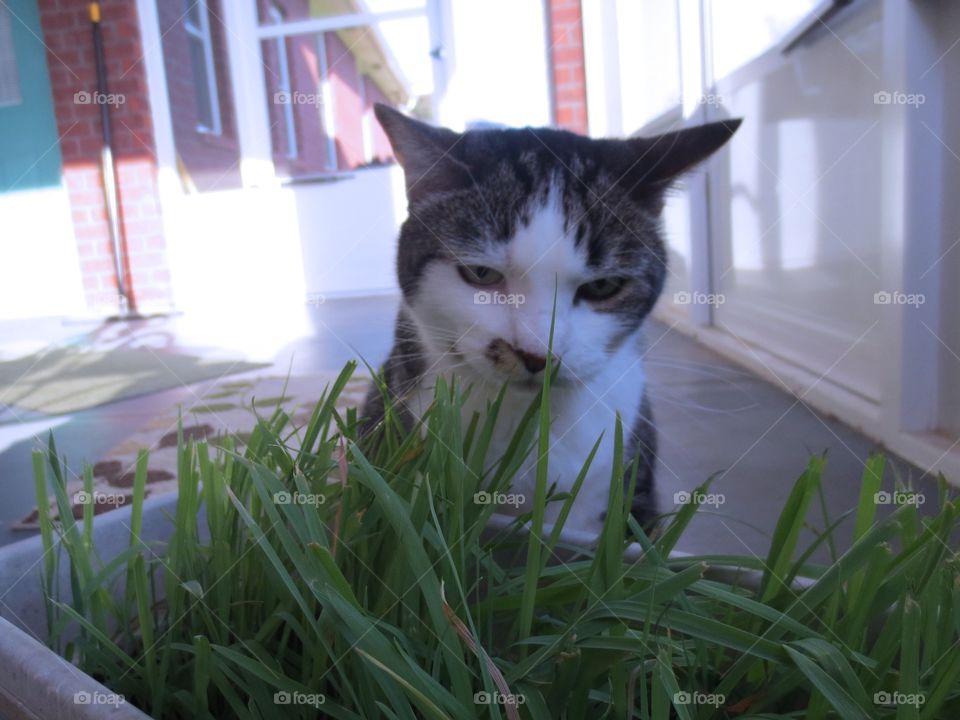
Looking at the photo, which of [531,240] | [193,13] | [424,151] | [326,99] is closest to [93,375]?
[326,99]

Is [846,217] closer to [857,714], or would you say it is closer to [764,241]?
[764,241]

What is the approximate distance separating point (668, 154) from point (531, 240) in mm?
212

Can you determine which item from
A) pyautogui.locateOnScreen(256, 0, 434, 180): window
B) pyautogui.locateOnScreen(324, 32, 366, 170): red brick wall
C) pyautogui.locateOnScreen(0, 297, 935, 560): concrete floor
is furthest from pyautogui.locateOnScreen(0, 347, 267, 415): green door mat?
pyautogui.locateOnScreen(324, 32, 366, 170): red brick wall

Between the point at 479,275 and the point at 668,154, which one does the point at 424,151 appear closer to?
the point at 479,275

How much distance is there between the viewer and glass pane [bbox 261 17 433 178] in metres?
2.71

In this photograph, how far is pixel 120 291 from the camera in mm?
3320

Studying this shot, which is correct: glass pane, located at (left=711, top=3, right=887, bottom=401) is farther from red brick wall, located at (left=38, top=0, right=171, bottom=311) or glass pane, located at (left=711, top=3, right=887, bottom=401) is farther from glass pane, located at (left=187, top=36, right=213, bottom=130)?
red brick wall, located at (left=38, top=0, right=171, bottom=311)

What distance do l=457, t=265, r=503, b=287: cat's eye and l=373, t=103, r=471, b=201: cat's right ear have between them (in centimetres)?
12

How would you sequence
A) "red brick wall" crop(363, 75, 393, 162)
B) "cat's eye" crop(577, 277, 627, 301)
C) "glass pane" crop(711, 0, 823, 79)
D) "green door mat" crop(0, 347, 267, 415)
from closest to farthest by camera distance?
"cat's eye" crop(577, 277, 627, 301), "glass pane" crop(711, 0, 823, 79), "green door mat" crop(0, 347, 267, 415), "red brick wall" crop(363, 75, 393, 162)

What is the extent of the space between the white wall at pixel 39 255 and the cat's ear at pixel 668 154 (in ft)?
10.6

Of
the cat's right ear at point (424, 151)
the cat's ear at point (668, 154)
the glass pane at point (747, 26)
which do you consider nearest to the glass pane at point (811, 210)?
the glass pane at point (747, 26)

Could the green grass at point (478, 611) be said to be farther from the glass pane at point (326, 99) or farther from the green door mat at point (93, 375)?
the glass pane at point (326, 99)

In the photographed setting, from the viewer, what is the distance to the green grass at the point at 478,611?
37 centimetres

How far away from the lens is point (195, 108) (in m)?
3.31
